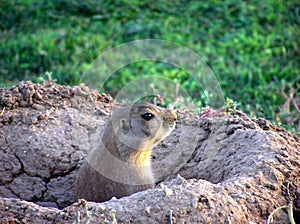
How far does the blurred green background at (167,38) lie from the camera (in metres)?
8.45

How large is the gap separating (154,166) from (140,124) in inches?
27.5

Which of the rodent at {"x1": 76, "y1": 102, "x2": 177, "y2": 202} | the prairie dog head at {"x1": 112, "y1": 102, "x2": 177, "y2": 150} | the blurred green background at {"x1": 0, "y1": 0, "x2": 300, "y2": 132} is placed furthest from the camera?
the blurred green background at {"x1": 0, "y1": 0, "x2": 300, "y2": 132}

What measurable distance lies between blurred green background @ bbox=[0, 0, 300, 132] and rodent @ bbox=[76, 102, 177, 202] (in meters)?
2.90

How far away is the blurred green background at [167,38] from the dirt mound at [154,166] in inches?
94.2

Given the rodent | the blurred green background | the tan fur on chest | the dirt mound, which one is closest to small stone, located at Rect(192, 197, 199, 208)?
the dirt mound

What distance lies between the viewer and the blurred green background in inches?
332

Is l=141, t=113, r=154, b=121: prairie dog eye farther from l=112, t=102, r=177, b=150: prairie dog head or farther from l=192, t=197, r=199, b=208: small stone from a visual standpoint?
l=192, t=197, r=199, b=208: small stone

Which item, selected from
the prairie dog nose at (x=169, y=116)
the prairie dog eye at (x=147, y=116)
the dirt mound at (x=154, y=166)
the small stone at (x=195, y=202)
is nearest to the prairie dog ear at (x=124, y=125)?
the prairie dog eye at (x=147, y=116)

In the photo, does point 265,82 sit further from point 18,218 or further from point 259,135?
point 18,218

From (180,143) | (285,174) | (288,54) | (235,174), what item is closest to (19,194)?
(180,143)

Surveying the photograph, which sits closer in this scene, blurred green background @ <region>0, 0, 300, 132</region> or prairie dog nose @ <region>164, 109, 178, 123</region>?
prairie dog nose @ <region>164, 109, 178, 123</region>

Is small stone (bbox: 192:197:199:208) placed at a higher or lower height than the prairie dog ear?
lower

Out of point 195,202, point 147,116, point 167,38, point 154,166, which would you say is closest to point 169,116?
point 147,116

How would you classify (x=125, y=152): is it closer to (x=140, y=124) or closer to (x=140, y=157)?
(x=140, y=157)
